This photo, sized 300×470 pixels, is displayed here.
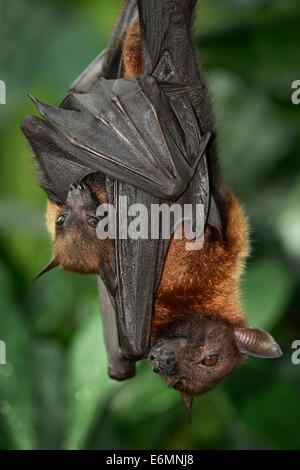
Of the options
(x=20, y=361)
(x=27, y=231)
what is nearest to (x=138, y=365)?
(x=20, y=361)

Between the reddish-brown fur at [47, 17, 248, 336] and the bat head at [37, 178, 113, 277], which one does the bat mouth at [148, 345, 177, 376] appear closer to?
the reddish-brown fur at [47, 17, 248, 336]

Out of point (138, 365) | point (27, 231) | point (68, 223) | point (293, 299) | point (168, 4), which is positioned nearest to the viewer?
point (168, 4)

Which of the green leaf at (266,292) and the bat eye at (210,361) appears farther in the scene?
the green leaf at (266,292)

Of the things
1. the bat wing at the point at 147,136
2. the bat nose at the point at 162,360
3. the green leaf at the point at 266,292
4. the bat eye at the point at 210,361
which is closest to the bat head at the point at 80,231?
the bat wing at the point at 147,136

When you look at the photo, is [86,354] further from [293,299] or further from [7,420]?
[293,299]

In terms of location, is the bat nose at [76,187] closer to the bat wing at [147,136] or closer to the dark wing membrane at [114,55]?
the bat wing at [147,136]

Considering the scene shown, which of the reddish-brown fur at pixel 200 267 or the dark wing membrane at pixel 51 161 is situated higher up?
the dark wing membrane at pixel 51 161
